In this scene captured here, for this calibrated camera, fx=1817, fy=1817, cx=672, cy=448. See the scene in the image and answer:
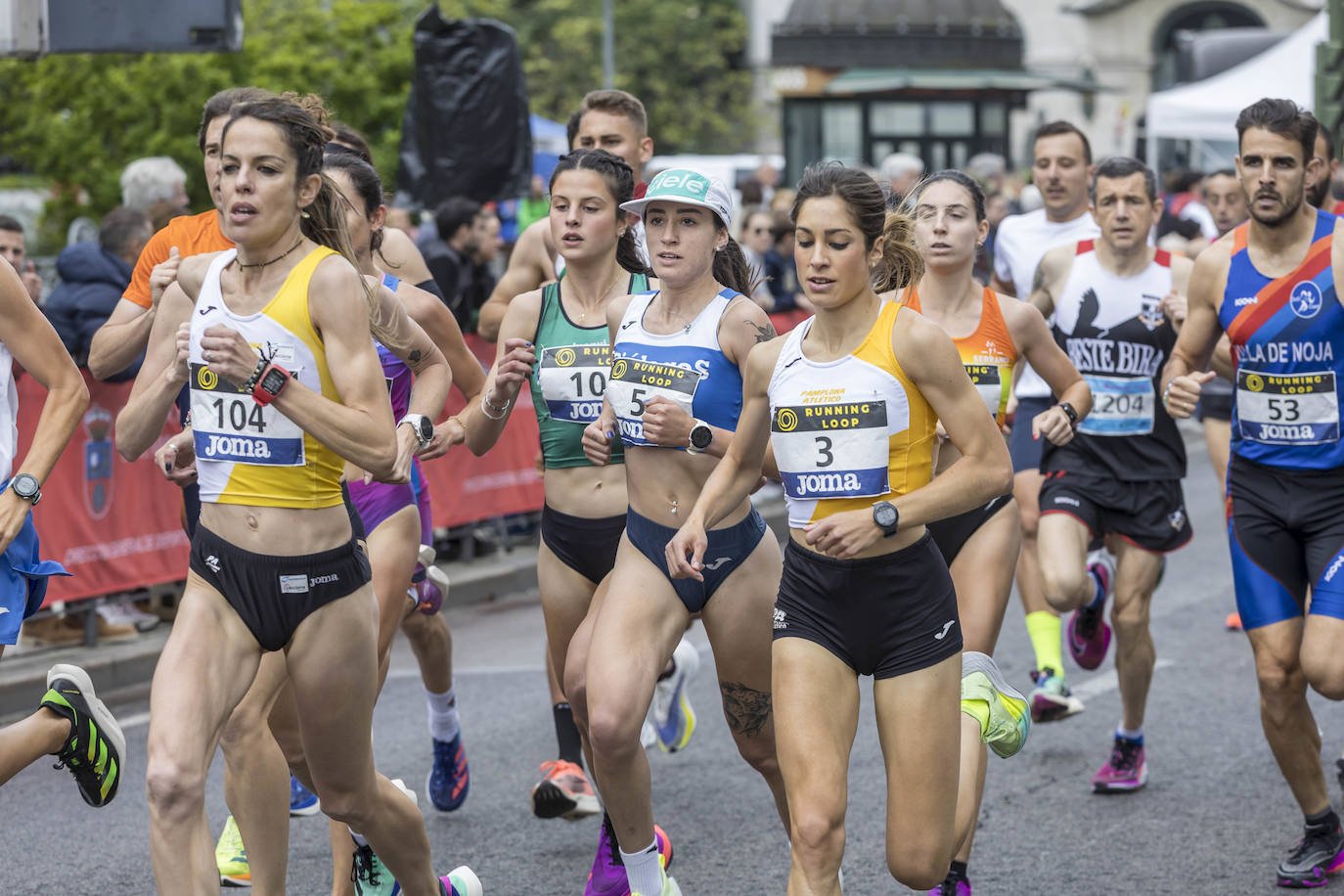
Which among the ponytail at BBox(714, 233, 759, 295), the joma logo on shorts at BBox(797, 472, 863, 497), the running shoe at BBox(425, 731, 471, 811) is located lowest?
the running shoe at BBox(425, 731, 471, 811)

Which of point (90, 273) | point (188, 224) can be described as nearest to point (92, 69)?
point (90, 273)

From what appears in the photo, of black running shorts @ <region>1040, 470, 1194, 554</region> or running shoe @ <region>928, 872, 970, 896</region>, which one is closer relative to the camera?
running shoe @ <region>928, 872, 970, 896</region>

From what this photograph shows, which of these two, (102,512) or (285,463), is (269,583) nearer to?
(285,463)

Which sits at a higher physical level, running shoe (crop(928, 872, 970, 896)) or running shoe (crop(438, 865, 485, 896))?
running shoe (crop(438, 865, 485, 896))

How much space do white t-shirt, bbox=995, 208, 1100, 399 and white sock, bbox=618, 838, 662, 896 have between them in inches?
162

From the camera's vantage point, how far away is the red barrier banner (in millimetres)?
8805

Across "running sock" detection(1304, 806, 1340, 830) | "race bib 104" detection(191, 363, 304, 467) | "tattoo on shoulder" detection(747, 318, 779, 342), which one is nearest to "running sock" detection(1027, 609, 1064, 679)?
"running sock" detection(1304, 806, 1340, 830)

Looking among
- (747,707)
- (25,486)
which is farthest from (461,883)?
(25,486)

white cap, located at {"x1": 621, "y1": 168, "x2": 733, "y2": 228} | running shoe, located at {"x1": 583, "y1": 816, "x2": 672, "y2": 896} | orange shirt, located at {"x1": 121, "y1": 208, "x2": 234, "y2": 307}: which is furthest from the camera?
orange shirt, located at {"x1": 121, "y1": 208, "x2": 234, "y2": 307}

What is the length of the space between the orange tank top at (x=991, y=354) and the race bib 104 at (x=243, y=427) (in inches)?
96.0

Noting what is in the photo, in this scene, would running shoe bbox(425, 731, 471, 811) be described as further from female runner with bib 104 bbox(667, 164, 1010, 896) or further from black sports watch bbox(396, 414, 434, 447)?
female runner with bib 104 bbox(667, 164, 1010, 896)

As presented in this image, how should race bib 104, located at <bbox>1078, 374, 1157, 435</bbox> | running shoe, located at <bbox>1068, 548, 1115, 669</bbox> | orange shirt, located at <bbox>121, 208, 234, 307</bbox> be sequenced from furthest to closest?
1. running shoe, located at <bbox>1068, 548, 1115, 669</bbox>
2. race bib 104, located at <bbox>1078, 374, 1157, 435</bbox>
3. orange shirt, located at <bbox>121, 208, 234, 307</bbox>

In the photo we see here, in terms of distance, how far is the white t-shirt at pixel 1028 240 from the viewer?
889 centimetres

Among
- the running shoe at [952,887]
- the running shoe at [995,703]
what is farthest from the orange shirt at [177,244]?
the running shoe at [952,887]
